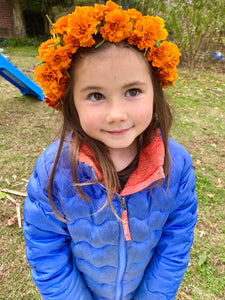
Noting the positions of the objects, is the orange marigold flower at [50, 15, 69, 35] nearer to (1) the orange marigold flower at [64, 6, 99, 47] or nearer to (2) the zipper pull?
(1) the orange marigold flower at [64, 6, 99, 47]

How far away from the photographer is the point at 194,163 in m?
3.64

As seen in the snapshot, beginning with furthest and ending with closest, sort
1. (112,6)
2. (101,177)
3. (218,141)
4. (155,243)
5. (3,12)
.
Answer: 1. (3,12)
2. (218,141)
3. (155,243)
4. (101,177)
5. (112,6)

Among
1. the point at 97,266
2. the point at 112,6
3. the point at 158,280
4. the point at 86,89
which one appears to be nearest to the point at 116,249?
the point at 97,266

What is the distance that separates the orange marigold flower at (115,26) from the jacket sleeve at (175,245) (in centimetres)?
73

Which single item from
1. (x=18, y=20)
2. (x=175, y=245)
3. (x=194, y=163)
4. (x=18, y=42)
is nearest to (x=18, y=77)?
(x=194, y=163)

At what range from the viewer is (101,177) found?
1.11 m

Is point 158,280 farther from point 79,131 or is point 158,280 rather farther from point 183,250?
point 79,131

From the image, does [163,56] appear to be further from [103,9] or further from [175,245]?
[175,245]

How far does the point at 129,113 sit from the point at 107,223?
559 mm

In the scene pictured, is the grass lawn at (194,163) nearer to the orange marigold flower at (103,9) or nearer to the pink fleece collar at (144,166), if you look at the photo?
the pink fleece collar at (144,166)

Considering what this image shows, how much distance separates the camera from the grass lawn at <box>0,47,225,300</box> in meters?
2.14

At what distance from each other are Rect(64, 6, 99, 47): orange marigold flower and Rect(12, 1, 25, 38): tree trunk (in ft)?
48.9

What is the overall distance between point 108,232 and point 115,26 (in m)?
0.95

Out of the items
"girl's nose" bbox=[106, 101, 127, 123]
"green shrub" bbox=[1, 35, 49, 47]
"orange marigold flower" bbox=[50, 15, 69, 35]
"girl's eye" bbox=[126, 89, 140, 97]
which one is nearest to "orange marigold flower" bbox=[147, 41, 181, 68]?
"girl's eye" bbox=[126, 89, 140, 97]
